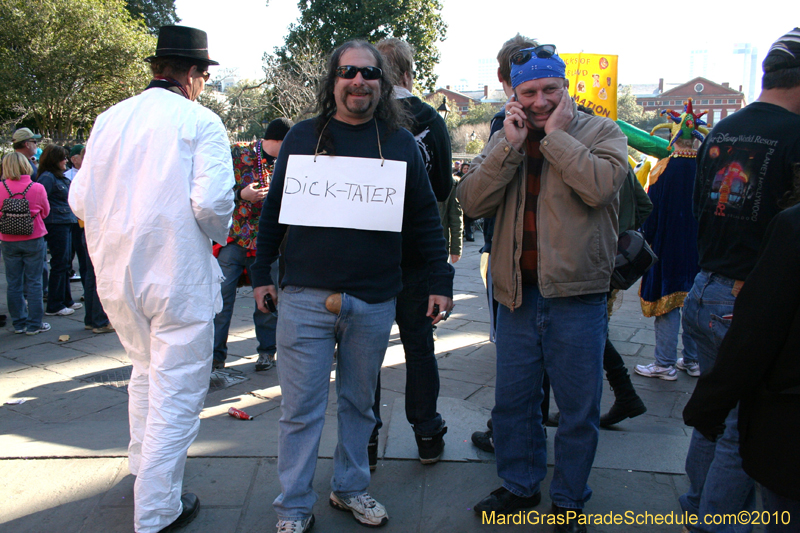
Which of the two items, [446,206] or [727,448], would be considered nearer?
[727,448]

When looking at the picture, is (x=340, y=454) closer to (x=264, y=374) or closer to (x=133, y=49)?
(x=264, y=374)

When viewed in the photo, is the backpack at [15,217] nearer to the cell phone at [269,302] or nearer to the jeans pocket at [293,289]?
the cell phone at [269,302]

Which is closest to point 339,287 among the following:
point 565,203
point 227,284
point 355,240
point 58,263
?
point 355,240

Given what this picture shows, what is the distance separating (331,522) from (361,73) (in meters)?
1.76

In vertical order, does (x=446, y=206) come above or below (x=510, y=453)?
above

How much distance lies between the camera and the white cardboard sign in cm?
218

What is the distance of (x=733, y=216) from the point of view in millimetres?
2199

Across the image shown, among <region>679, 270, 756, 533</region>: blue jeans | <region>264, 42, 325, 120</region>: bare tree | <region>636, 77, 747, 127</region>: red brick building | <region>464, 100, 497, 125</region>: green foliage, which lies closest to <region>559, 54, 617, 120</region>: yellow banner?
<region>679, 270, 756, 533</region>: blue jeans

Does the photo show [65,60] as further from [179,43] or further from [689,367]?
[689,367]

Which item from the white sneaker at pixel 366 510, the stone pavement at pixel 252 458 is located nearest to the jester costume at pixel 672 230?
the stone pavement at pixel 252 458

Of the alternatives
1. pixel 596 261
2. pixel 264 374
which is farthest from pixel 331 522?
pixel 264 374

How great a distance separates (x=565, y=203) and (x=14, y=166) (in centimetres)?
542

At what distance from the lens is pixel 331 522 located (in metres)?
2.38

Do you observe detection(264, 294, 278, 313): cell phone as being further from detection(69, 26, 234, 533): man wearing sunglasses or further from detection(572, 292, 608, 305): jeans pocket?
detection(572, 292, 608, 305): jeans pocket
